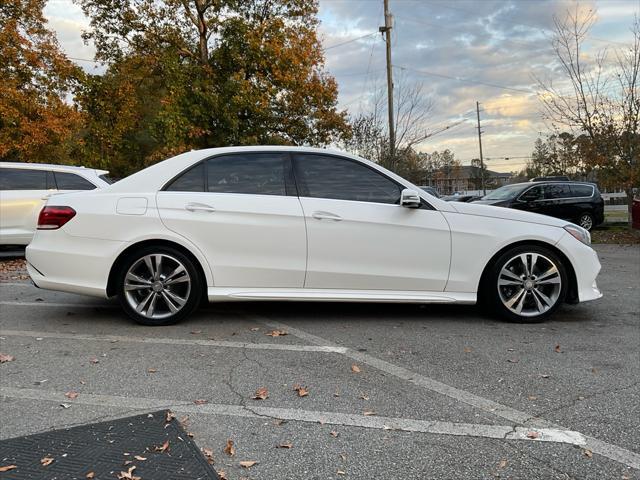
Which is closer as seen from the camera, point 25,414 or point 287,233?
point 25,414

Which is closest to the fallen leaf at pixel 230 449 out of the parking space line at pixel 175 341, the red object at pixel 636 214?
the parking space line at pixel 175 341

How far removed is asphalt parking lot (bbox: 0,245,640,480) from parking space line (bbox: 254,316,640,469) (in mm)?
11

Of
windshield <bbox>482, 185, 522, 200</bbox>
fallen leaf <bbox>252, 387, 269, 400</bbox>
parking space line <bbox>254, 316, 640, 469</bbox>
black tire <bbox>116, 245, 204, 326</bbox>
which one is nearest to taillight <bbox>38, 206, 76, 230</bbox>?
black tire <bbox>116, 245, 204, 326</bbox>

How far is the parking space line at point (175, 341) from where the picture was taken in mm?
4145

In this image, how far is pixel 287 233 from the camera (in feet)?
15.3

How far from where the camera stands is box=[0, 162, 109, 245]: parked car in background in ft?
28.8

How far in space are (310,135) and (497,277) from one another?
18.2 meters

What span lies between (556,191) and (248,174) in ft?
43.8

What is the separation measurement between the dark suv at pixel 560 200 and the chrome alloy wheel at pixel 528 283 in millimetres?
10700

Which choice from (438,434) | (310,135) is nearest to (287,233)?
(438,434)

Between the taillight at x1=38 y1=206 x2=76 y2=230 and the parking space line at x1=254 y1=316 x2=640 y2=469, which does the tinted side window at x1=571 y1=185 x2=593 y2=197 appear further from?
the taillight at x1=38 y1=206 x2=76 y2=230

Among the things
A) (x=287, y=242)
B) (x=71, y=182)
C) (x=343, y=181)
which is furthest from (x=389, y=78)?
(x=287, y=242)

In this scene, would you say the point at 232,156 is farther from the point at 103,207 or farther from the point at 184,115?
the point at 184,115

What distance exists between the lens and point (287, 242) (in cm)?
467
